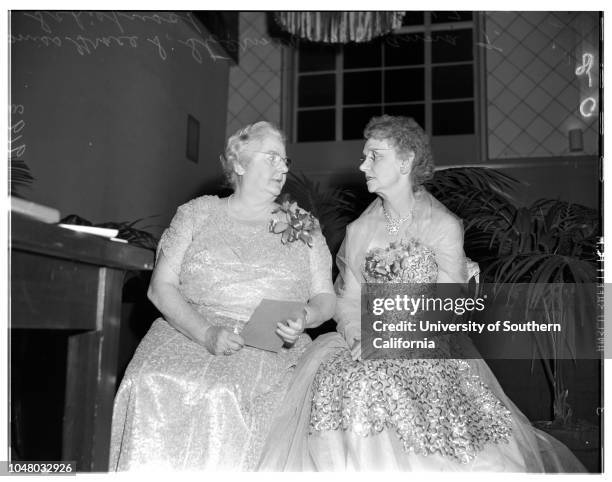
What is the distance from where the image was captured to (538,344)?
271 cm

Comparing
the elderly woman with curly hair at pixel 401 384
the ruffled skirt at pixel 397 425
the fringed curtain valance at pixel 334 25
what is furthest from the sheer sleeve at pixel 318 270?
the fringed curtain valance at pixel 334 25

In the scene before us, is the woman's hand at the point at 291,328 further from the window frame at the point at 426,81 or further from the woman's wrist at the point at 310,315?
the window frame at the point at 426,81

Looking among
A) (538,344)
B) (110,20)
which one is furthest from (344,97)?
(538,344)

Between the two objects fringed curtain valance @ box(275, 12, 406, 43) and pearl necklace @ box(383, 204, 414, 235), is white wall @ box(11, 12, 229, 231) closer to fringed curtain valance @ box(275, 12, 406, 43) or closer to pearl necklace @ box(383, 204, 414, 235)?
fringed curtain valance @ box(275, 12, 406, 43)

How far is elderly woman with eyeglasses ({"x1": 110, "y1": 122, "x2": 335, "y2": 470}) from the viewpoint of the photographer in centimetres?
195

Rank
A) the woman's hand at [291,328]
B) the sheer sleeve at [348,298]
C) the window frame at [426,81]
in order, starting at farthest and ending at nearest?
the window frame at [426,81]
the sheer sleeve at [348,298]
the woman's hand at [291,328]

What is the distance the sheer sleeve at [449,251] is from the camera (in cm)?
238

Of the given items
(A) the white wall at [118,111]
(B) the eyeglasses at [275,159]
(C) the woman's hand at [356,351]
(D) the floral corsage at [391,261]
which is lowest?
(C) the woman's hand at [356,351]

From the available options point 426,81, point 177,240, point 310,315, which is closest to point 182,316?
point 177,240

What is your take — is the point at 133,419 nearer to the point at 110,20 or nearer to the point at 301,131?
the point at 110,20

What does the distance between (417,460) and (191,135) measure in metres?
4.38

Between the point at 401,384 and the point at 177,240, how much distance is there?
912mm

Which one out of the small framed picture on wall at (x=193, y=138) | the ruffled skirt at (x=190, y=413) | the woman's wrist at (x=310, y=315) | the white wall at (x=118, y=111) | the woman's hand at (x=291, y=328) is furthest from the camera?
the small framed picture on wall at (x=193, y=138)

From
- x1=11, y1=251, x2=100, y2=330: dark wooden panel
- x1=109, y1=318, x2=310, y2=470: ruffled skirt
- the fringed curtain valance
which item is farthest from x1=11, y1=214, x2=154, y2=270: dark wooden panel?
the fringed curtain valance
